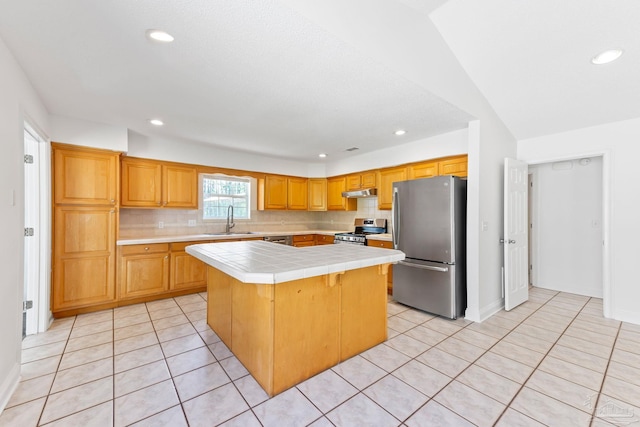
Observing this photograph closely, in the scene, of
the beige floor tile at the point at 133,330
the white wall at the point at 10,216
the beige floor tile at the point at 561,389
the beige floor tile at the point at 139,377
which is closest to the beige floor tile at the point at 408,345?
the beige floor tile at the point at 561,389

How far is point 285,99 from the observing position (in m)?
2.65

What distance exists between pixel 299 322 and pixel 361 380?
634 millimetres

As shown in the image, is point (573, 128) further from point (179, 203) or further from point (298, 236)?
point (179, 203)

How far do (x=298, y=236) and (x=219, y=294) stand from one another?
2.74 meters

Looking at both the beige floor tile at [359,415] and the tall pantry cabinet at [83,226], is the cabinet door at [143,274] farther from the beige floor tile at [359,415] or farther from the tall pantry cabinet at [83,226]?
the beige floor tile at [359,415]

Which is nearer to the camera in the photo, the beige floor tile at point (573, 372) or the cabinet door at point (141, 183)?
the beige floor tile at point (573, 372)

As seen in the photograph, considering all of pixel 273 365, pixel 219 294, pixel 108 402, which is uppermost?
pixel 219 294

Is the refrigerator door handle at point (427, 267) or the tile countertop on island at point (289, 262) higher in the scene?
the tile countertop on island at point (289, 262)

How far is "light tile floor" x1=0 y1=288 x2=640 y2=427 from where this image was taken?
1.65 m

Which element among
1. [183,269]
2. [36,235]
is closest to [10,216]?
[36,235]

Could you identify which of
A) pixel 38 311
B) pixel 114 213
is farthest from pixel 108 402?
pixel 114 213

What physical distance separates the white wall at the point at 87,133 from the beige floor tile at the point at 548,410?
4.72 m

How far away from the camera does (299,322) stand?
1998mm

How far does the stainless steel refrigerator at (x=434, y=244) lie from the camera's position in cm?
319
